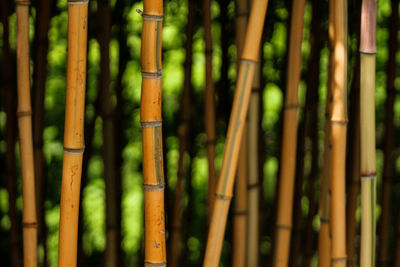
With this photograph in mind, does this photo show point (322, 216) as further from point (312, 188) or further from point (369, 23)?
point (369, 23)

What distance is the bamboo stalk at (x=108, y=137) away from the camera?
96cm

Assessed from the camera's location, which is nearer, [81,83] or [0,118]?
[81,83]

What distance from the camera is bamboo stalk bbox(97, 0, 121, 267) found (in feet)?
3.14

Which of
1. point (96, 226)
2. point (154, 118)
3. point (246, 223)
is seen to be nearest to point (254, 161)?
point (246, 223)

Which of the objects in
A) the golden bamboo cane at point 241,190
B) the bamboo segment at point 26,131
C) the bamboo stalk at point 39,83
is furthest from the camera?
the bamboo stalk at point 39,83

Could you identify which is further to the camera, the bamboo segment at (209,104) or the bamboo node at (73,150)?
the bamboo segment at (209,104)

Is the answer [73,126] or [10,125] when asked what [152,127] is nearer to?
[73,126]

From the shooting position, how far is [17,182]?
1.17m

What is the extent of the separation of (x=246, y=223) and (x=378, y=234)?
15.0 inches

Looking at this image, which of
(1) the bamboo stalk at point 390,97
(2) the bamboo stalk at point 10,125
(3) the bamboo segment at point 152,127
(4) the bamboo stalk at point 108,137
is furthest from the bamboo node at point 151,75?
(1) the bamboo stalk at point 390,97

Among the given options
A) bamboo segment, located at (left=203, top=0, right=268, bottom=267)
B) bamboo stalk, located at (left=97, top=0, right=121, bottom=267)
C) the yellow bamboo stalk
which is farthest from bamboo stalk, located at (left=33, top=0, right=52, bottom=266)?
the yellow bamboo stalk

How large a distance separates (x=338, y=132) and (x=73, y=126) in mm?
349

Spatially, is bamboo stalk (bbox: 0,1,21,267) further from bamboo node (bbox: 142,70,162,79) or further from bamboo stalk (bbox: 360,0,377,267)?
bamboo stalk (bbox: 360,0,377,267)

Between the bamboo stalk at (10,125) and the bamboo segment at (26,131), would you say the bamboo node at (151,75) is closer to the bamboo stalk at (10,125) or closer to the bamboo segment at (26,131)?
the bamboo segment at (26,131)
